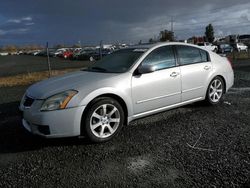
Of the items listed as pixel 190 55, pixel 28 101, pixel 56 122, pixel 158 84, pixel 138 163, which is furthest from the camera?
pixel 190 55

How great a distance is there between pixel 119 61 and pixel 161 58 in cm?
79

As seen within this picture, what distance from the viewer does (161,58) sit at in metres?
5.22

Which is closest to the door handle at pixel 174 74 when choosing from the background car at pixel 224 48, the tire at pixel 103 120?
the tire at pixel 103 120

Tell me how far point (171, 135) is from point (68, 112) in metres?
1.69

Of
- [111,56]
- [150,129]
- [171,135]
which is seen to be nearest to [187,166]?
[171,135]

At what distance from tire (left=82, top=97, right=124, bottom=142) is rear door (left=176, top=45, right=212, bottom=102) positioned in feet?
5.21

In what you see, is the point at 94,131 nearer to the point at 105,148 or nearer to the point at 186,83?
the point at 105,148

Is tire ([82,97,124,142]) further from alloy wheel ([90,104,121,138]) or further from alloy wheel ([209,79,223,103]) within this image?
alloy wheel ([209,79,223,103])

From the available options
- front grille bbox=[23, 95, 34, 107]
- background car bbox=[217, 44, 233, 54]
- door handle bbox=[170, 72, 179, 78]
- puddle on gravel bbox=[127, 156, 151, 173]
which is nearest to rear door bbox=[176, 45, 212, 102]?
door handle bbox=[170, 72, 179, 78]

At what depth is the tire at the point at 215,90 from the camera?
6.01m

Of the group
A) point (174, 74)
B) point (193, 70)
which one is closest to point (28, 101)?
point (174, 74)

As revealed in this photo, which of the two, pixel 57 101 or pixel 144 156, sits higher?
pixel 57 101

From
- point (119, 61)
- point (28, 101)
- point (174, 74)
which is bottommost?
point (28, 101)

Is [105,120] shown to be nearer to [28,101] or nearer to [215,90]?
[28,101]
